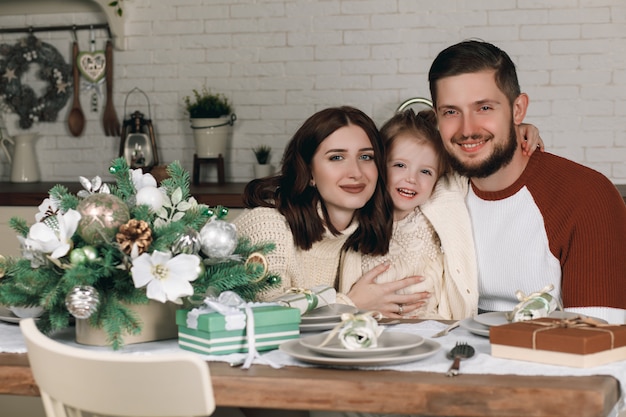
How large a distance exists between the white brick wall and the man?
1684 mm

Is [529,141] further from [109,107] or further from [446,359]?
[109,107]

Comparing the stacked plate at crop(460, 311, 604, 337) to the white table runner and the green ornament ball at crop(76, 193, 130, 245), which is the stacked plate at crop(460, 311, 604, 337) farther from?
the green ornament ball at crop(76, 193, 130, 245)

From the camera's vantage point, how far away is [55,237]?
1.75 meters

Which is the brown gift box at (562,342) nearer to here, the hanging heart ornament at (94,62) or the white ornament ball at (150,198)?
the white ornament ball at (150,198)

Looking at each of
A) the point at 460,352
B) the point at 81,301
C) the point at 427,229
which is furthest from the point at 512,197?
the point at 81,301

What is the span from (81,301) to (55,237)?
138 millimetres

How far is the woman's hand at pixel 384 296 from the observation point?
2.52m

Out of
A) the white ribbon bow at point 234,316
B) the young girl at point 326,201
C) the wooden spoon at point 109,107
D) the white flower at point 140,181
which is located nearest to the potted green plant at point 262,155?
the wooden spoon at point 109,107

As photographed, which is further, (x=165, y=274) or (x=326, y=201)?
(x=326, y=201)

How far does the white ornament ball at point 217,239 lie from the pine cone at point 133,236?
0.13m

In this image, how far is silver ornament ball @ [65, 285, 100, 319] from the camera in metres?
1.71

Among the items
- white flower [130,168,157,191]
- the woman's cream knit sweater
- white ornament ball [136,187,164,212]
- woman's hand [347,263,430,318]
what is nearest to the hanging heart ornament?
the woman's cream knit sweater

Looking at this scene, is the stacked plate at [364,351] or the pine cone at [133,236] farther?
the pine cone at [133,236]

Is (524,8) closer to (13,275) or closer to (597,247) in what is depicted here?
(597,247)
